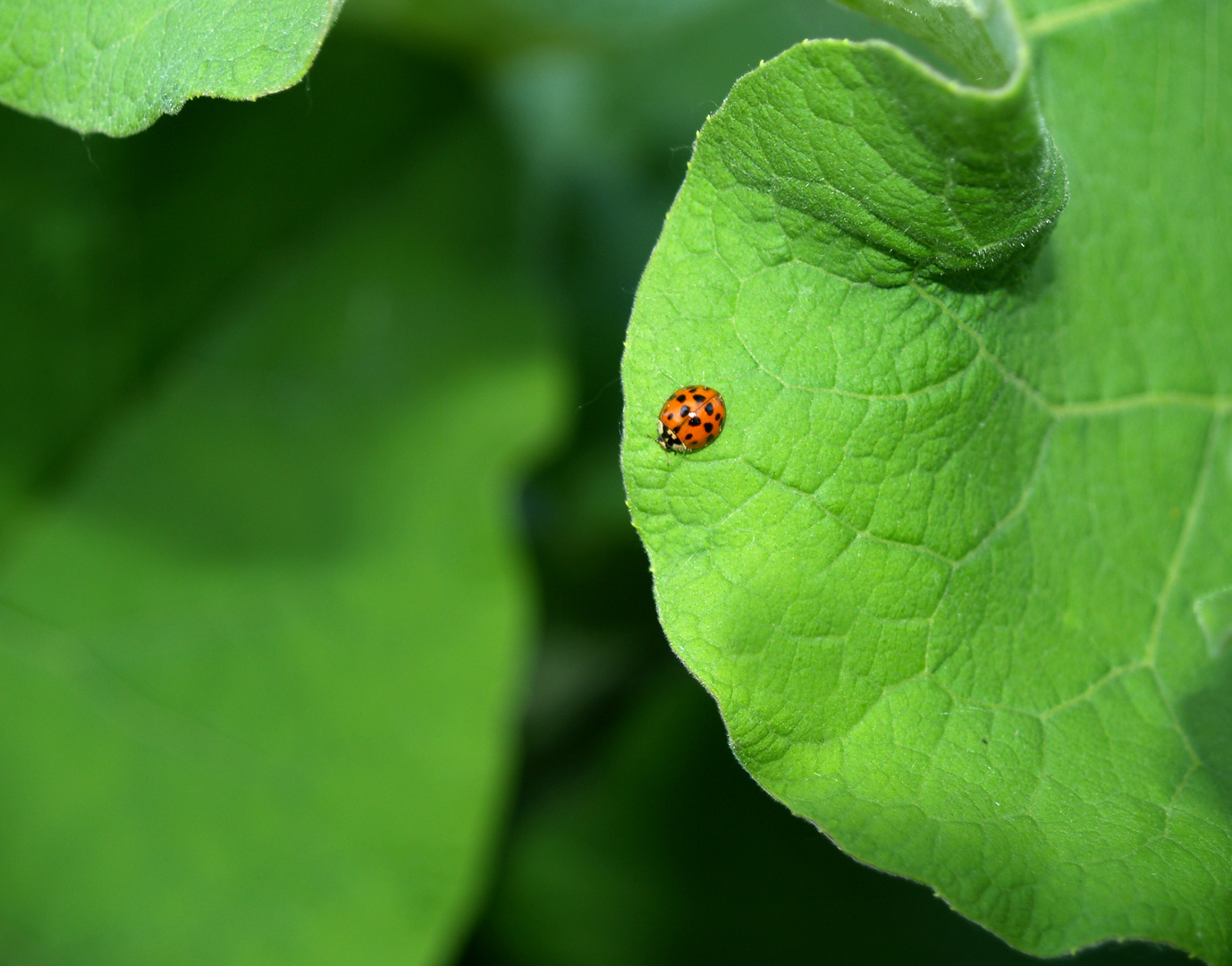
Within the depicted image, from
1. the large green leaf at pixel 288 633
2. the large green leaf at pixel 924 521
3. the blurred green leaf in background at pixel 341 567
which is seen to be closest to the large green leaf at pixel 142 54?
the large green leaf at pixel 924 521

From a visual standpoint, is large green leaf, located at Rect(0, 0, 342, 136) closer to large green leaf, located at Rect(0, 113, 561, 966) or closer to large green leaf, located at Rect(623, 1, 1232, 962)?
large green leaf, located at Rect(623, 1, 1232, 962)

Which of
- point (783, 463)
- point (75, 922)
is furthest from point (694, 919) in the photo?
point (783, 463)

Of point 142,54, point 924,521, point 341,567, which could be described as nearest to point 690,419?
point 924,521

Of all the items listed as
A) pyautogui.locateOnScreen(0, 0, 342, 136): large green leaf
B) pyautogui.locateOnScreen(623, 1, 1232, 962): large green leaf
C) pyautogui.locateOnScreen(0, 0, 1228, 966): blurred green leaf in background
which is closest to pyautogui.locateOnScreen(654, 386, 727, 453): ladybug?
pyautogui.locateOnScreen(623, 1, 1232, 962): large green leaf

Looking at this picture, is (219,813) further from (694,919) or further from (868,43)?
(868,43)

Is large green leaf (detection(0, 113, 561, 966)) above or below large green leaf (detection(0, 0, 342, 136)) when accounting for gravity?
below

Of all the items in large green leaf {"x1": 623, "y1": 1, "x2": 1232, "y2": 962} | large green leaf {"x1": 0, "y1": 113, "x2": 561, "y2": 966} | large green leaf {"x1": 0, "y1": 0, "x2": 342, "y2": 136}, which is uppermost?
large green leaf {"x1": 0, "y1": 0, "x2": 342, "y2": 136}

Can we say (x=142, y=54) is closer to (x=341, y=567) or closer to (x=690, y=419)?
(x=690, y=419)
